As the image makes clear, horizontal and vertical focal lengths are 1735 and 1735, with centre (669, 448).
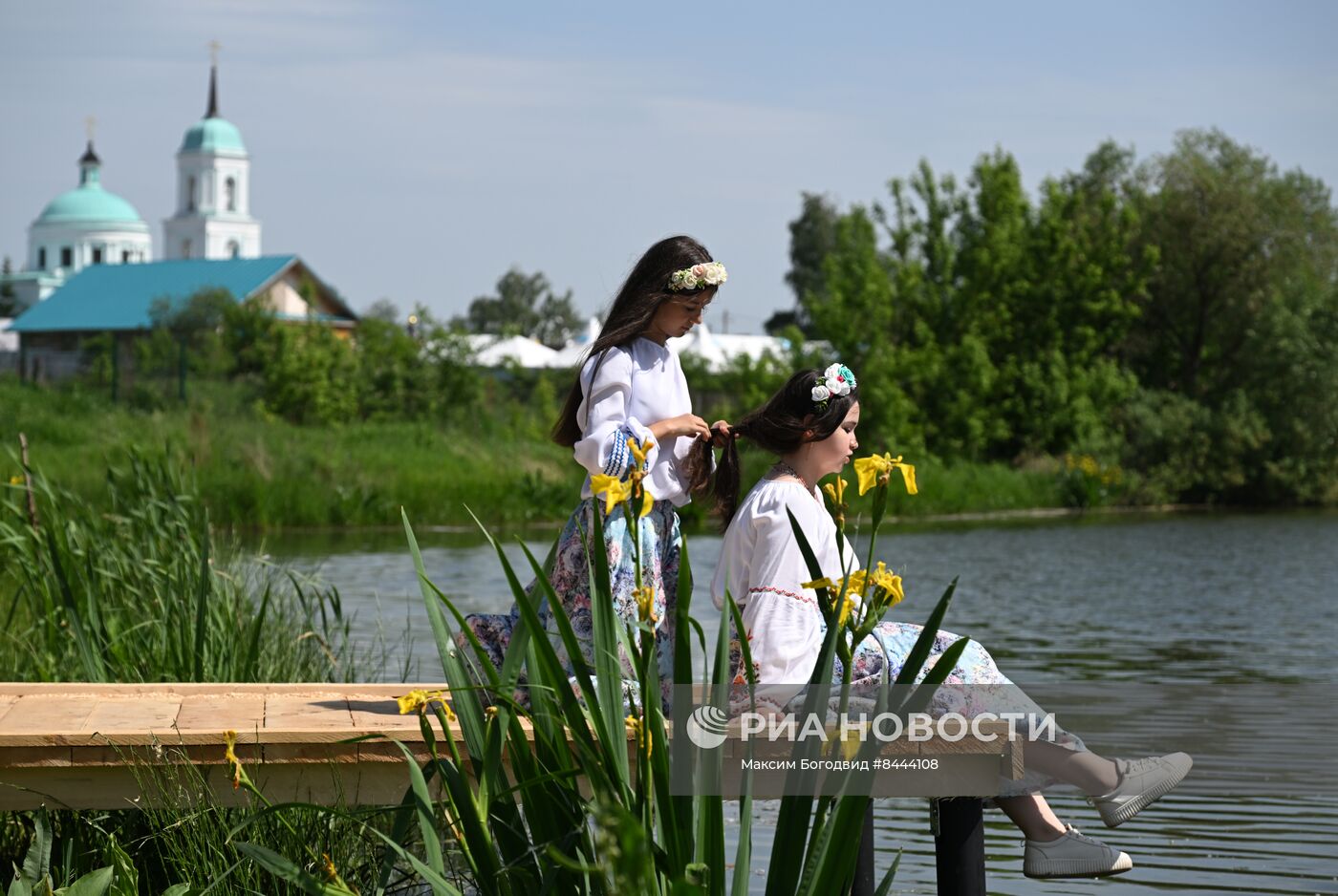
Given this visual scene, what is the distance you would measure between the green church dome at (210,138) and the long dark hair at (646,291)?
8179 centimetres

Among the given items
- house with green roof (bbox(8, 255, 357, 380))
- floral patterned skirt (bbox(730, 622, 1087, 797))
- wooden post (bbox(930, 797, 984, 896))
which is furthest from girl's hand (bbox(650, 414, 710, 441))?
house with green roof (bbox(8, 255, 357, 380))

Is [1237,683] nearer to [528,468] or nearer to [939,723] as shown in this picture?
[939,723]

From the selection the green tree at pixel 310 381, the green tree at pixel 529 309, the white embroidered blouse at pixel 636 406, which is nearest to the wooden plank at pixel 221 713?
the white embroidered blouse at pixel 636 406

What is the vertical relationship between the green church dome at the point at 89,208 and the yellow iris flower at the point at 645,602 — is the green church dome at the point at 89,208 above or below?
above

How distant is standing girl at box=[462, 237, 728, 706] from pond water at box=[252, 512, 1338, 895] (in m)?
1.44

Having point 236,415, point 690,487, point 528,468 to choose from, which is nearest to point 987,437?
point 528,468

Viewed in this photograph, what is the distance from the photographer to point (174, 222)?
267 feet

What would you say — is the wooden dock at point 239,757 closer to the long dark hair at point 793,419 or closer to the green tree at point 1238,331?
the long dark hair at point 793,419

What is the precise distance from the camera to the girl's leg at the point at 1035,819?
11.2 ft

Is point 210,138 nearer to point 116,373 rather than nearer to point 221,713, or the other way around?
point 116,373

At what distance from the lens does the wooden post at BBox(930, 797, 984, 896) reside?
3424mm

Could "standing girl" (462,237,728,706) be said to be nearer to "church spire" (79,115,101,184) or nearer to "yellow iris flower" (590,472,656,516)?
"yellow iris flower" (590,472,656,516)

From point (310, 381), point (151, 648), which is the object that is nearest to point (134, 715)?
point (151, 648)

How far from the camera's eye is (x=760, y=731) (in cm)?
318
